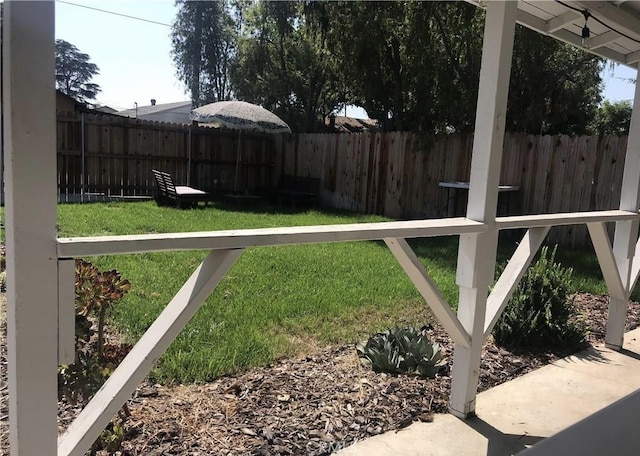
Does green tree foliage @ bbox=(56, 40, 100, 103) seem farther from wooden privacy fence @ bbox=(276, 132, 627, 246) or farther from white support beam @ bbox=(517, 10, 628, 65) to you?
white support beam @ bbox=(517, 10, 628, 65)

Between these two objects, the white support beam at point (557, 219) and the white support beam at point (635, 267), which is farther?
the white support beam at point (635, 267)

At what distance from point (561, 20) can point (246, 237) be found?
288 centimetres

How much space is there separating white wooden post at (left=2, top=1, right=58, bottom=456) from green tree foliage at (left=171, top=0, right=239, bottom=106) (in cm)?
3644

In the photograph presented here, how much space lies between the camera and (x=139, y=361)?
1.70 meters

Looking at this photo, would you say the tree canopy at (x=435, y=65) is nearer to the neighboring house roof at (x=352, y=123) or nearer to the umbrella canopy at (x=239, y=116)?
the umbrella canopy at (x=239, y=116)

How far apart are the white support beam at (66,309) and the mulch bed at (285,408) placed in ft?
3.20

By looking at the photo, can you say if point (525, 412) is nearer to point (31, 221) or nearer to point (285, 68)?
point (31, 221)

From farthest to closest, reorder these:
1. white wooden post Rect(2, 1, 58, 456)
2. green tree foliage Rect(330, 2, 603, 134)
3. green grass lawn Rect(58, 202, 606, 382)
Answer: green tree foliage Rect(330, 2, 603, 134) → green grass lawn Rect(58, 202, 606, 382) → white wooden post Rect(2, 1, 58, 456)

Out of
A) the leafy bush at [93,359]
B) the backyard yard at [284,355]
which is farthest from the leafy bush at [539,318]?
the leafy bush at [93,359]

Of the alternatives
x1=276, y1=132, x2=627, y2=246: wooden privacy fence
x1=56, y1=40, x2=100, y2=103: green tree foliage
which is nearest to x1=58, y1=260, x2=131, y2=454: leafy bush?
x1=276, y1=132, x2=627, y2=246: wooden privacy fence

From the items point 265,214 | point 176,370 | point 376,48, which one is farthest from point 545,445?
point 376,48

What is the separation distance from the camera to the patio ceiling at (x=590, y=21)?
10.7 ft

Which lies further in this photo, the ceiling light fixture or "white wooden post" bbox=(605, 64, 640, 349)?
"white wooden post" bbox=(605, 64, 640, 349)

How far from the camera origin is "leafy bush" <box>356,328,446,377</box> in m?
3.37
